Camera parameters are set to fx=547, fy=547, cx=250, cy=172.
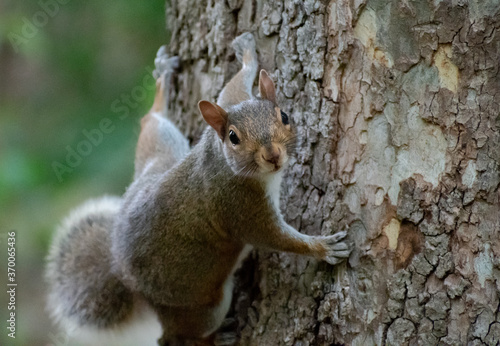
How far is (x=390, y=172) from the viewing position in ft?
6.59

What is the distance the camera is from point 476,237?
184 cm

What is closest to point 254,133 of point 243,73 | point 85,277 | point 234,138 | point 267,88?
point 234,138

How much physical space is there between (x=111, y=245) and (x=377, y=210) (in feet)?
4.54

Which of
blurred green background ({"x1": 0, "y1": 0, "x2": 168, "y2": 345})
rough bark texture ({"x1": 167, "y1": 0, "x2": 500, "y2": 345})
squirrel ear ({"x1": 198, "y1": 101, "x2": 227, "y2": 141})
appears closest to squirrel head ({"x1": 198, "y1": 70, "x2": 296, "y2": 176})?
squirrel ear ({"x1": 198, "y1": 101, "x2": 227, "y2": 141})

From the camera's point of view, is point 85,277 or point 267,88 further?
point 85,277

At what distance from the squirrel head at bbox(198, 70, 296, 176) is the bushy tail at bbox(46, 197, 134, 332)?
102 centimetres

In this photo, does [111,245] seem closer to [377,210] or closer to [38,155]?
[38,155]

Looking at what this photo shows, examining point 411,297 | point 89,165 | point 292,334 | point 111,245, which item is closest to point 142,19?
point 89,165

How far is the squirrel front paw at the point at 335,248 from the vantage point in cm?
208

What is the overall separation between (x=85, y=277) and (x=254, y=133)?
1.32 m

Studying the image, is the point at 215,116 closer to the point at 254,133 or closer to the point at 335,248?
the point at 254,133

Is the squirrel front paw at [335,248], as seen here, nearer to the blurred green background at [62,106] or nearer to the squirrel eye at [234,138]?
the squirrel eye at [234,138]

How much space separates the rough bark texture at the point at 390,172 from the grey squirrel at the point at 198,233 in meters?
0.14

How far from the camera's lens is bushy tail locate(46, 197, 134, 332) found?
8.97ft
